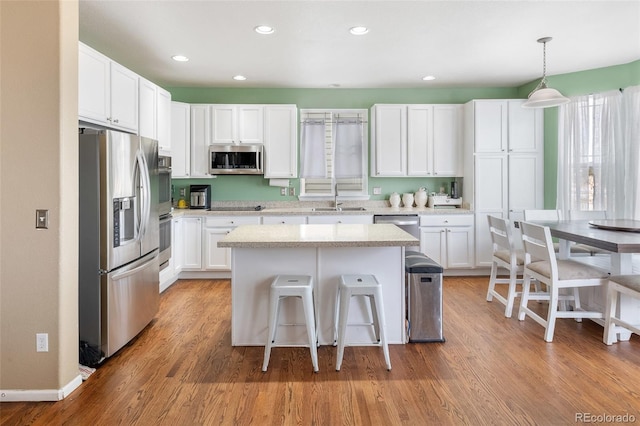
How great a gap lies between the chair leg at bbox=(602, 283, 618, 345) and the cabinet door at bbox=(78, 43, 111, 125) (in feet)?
13.5

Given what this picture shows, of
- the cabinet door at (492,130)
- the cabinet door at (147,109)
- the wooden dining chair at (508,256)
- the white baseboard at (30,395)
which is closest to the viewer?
the white baseboard at (30,395)

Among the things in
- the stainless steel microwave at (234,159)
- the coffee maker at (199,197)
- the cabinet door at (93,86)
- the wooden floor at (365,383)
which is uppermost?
the cabinet door at (93,86)

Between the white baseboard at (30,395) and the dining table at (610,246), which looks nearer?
the white baseboard at (30,395)

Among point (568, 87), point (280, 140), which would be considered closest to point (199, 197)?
point (280, 140)

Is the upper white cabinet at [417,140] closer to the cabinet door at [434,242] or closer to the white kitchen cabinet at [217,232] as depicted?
the cabinet door at [434,242]

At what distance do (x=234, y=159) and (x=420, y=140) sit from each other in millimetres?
2528

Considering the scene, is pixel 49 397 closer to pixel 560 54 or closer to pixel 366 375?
pixel 366 375

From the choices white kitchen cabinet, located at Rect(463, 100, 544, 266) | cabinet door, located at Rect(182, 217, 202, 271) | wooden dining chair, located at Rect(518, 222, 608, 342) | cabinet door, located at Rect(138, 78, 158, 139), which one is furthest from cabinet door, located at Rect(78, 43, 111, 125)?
white kitchen cabinet, located at Rect(463, 100, 544, 266)

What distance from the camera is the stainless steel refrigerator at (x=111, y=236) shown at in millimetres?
2529

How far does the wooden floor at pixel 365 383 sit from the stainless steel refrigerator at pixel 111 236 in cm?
27

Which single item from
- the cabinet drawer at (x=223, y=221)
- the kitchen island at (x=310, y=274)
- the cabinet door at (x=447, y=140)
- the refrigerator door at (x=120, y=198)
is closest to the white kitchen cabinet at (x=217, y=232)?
the cabinet drawer at (x=223, y=221)

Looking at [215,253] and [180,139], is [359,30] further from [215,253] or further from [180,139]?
[215,253]

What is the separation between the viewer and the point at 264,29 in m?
3.44

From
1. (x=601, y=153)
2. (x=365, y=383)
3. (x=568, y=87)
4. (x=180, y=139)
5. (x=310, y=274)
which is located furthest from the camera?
(x=180, y=139)
